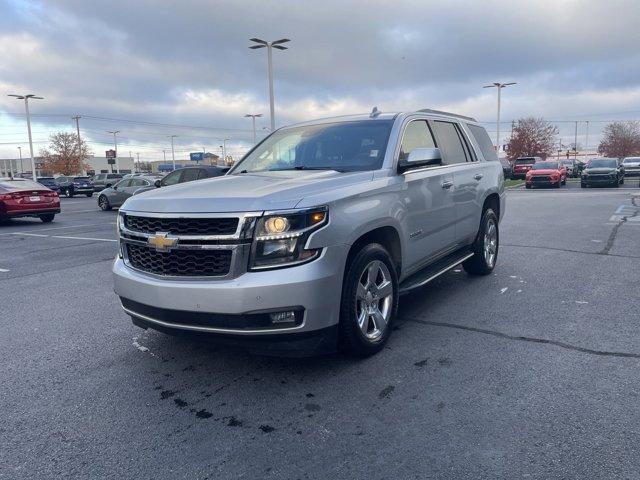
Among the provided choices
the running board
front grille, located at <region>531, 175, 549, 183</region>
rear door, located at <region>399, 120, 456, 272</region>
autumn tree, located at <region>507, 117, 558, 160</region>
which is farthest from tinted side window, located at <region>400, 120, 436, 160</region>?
autumn tree, located at <region>507, 117, 558, 160</region>

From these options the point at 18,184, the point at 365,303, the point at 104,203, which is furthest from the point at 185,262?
the point at 104,203

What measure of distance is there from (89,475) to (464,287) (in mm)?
4611

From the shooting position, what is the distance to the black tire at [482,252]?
21.2 feet

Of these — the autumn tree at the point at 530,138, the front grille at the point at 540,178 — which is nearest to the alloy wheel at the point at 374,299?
the front grille at the point at 540,178

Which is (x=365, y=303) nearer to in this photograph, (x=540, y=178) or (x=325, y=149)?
(x=325, y=149)

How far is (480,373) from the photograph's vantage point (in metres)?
3.70

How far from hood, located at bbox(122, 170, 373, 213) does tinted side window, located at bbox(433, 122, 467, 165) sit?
1785 mm

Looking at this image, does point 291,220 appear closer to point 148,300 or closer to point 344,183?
point 344,183

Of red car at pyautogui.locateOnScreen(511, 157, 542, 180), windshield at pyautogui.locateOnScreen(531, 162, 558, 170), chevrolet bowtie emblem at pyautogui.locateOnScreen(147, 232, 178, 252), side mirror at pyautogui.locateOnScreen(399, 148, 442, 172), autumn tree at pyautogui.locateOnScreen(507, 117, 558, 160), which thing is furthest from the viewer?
autumn tree at pyautogui.locateOnScreen(507, 117, 558, 160)

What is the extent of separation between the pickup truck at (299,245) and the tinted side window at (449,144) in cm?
58

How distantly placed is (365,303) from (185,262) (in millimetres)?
1389

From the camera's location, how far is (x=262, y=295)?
3.26 m

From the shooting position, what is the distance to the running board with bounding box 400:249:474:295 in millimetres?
4648

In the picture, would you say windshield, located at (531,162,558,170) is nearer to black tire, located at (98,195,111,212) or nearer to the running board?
black tire, located at (98,195,111,212)
